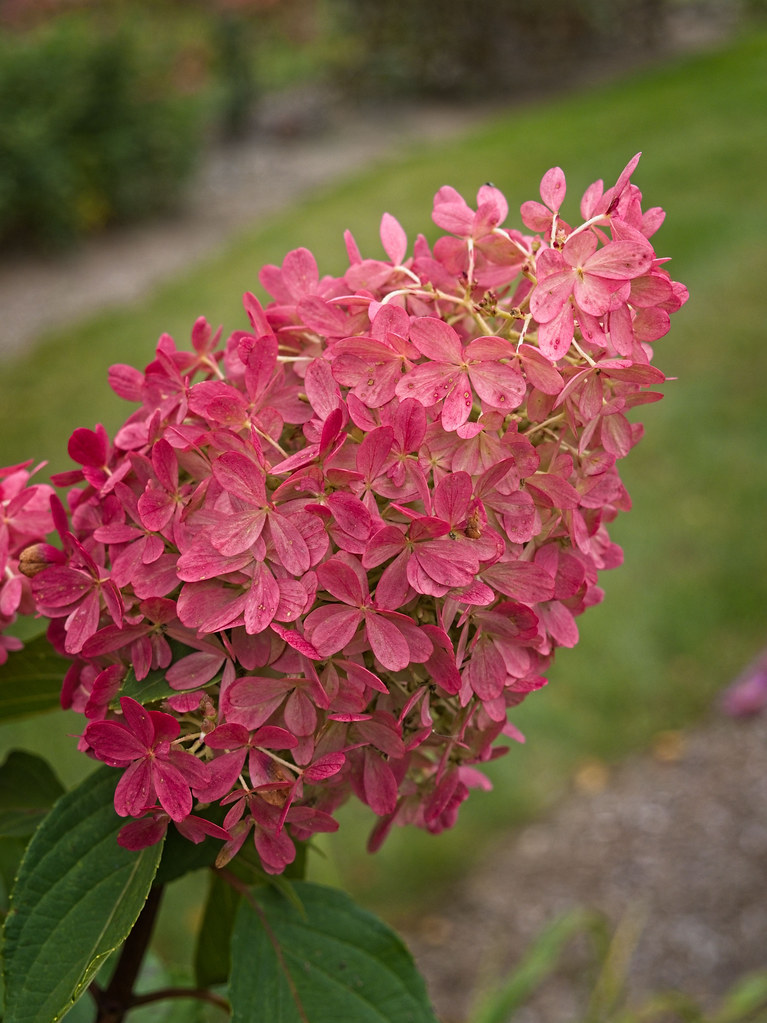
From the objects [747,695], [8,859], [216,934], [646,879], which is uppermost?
[8,859]

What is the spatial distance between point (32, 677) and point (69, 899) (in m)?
0.18

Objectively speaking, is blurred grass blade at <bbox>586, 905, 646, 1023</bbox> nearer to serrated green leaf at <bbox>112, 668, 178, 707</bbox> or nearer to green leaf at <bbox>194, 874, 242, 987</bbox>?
green leaf at <bbox>194, 874, 242, 987</bbox>

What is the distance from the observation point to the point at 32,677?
2.45 ft

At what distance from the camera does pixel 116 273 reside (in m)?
5.90

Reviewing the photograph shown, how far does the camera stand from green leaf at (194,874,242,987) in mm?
843

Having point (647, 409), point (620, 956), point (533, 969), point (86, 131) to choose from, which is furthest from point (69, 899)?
point (86, 131)

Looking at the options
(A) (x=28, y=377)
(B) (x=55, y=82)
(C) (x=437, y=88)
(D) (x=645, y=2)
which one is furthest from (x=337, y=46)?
(A) (x=28, y=377)

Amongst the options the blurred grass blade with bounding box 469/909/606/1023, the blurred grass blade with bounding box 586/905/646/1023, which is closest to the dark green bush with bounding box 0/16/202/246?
the blurred grass blade with bounding box 586/905/646/1023

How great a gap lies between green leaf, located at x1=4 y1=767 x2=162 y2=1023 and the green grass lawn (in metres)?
0.54

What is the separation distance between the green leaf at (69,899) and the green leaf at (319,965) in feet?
0.46

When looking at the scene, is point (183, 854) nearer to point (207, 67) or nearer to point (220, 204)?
point (220, 204)

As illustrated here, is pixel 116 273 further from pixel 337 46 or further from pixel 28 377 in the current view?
pixel 337 46

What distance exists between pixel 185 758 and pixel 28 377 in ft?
14.7

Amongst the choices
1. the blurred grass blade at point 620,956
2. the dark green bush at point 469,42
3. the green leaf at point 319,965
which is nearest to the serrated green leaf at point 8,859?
the green leaf at point 319,965
